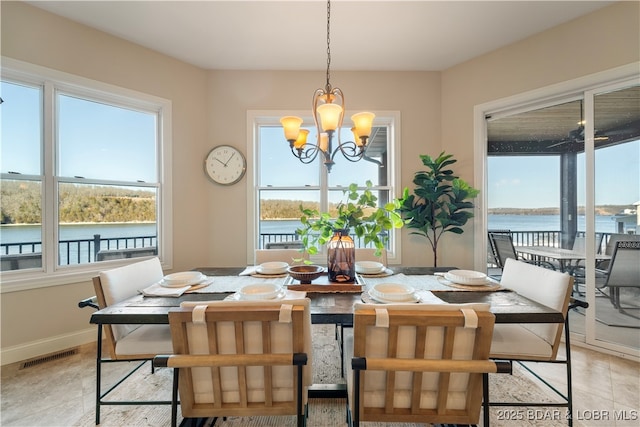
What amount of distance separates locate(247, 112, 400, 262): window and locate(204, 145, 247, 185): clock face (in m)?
0.21

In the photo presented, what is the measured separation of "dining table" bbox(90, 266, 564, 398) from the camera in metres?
1.26

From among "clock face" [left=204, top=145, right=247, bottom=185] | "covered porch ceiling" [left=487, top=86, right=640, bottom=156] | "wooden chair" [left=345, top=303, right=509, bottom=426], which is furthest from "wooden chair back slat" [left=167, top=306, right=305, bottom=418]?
"covered porch ceiling" [left=487, top=86, right=640, bottom=156]

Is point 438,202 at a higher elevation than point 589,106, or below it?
below

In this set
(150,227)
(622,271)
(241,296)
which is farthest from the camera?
(150,227)

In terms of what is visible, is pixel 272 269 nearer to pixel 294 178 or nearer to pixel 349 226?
pixel 349 226

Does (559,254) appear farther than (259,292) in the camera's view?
Yes

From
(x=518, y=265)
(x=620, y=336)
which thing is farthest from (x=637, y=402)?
(x=518, y=265)

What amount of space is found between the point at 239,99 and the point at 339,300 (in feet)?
9.27

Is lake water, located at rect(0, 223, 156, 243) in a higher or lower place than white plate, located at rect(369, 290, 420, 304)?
higher

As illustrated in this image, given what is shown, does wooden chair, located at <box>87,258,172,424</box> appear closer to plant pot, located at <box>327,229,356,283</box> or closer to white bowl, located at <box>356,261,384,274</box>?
plant pot, located at <box>327,229,356,283</box>

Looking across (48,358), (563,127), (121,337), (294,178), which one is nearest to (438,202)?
(563,127)

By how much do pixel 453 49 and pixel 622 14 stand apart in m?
1.25

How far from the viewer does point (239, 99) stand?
3.26m

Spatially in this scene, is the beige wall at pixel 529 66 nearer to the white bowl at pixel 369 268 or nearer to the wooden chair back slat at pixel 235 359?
the white bowl at pixel 369 268
